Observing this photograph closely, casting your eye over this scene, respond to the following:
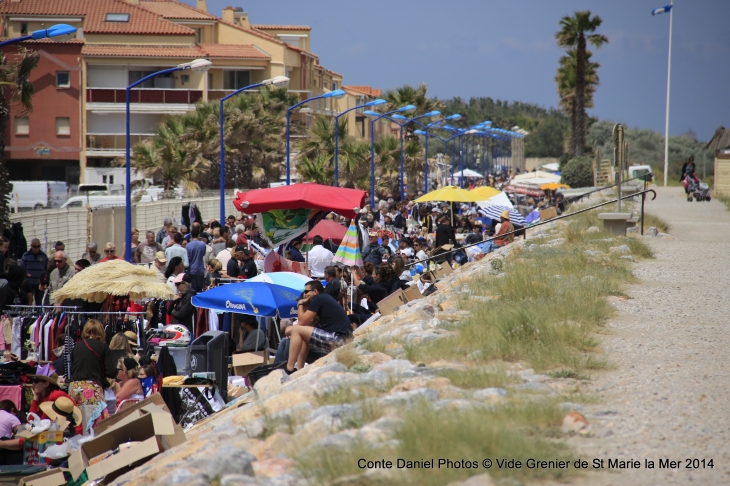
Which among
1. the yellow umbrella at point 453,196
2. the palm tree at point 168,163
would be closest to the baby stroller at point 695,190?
the yellow umbrella at point 453,196

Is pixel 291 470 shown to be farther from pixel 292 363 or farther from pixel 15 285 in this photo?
pixel 15 285

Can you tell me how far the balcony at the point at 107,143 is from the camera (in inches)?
1892

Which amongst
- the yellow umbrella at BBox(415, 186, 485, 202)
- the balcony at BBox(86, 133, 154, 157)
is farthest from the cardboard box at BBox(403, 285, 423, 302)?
the balcony at BBox(86, 133, 154, 157)

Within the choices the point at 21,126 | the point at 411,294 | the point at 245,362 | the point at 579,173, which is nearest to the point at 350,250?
the point at 411,294

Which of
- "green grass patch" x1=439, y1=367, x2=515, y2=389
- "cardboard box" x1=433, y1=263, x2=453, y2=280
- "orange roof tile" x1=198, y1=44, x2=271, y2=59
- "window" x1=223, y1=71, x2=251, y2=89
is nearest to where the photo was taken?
"green grass patch" x1=439, y1=367, x2=515, y2=389

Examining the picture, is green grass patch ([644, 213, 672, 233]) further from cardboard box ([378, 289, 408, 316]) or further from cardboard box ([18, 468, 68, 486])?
cardboard box ([18, 468, 68, 486])

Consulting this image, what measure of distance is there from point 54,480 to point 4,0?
1868 inches

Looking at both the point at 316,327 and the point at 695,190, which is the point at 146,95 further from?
the point at 316,327

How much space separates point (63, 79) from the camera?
4856 cm

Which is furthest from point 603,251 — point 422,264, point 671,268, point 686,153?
point 686,153

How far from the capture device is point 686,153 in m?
76.8

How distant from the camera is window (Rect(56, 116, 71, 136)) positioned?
48.4m

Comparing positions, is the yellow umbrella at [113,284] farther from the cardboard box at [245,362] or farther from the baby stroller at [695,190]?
the baby stroller at [695,190]

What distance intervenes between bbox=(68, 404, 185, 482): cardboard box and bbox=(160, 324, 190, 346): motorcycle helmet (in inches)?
129
